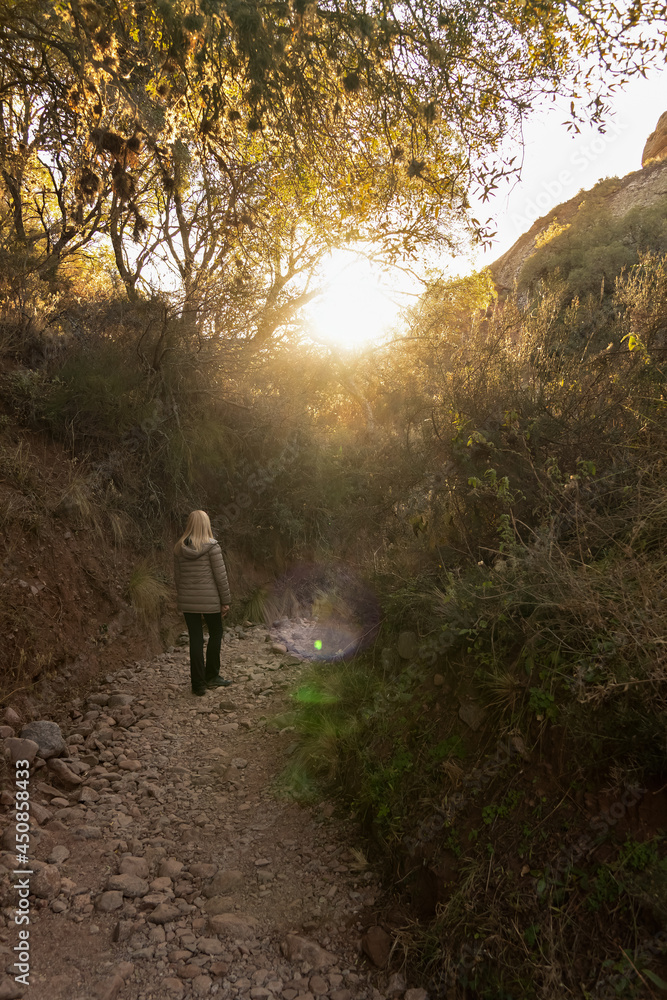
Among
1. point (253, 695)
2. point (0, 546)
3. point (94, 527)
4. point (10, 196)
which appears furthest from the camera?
point (10, 196)

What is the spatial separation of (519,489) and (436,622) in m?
1.08

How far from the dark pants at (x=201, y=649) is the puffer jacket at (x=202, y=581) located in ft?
0.33

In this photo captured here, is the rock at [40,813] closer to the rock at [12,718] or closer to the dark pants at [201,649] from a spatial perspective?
the rock at [12,718]

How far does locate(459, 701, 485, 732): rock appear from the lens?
3080 millimetres

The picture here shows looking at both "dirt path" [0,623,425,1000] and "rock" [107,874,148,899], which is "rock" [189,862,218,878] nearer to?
"dirt path" [0,623,425,1000]

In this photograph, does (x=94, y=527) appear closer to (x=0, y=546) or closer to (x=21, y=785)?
(x=0, y=546)

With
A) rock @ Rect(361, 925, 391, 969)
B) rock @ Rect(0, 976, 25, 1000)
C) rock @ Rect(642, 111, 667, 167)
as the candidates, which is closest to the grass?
rock @ Rect(0, 976, 25, 1000)

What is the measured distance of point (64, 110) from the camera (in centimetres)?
564

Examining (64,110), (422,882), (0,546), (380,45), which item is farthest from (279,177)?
(422,882)

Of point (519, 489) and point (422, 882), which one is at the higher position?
point (519, 489)

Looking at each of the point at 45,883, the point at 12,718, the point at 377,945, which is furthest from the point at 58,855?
the point at 377,945

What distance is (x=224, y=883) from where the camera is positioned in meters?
3.10

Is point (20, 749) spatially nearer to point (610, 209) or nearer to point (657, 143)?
point (610, 209)

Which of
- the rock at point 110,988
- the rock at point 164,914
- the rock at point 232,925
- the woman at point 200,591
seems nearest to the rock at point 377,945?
the rock at point 232,925
